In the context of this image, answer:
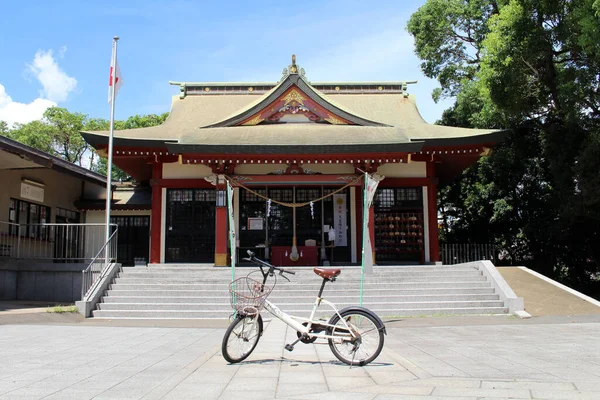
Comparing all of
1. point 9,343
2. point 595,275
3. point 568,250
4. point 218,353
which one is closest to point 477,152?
point 568,250

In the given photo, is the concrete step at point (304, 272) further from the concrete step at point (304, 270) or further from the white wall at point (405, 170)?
the white wall at point (405, 170)

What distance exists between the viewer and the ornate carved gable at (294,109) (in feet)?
57.9

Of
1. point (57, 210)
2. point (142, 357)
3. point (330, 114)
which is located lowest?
point (142, 357)

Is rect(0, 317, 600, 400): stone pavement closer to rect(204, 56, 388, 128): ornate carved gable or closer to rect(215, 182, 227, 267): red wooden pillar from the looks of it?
rect(215, 182, 227, 267): red wooden pillar

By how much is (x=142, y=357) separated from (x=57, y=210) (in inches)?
596

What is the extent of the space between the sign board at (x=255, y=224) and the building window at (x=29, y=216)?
6853 millimetres

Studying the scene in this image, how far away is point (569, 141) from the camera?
18.1m

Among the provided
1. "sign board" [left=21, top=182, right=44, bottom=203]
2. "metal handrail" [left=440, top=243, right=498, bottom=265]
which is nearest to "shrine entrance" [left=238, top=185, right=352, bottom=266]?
"metal handrail" [left=440, top=243, right=498, bottom=265]

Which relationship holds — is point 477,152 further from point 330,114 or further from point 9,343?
point 9,343

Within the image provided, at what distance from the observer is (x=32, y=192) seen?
1812 centimetres

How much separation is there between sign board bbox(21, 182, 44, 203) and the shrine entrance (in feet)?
24.0

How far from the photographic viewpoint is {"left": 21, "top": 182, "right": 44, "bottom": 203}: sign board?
1766 cm

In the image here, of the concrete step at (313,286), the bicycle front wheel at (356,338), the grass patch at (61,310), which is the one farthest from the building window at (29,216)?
the bicycle front wheel at (356,338)

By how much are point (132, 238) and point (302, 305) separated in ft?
37.1
